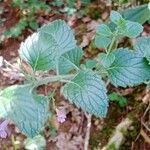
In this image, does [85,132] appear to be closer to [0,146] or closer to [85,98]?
[0,146]

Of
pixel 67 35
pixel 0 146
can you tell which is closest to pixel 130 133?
pixel 0 146

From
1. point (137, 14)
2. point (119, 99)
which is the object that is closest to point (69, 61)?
point (137, 14)

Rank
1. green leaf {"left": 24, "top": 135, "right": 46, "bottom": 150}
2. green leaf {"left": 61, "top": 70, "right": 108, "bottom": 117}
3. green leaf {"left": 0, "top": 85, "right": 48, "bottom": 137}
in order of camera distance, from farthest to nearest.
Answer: green leaf {"left": 24, "top": 135, "right": 46, "bottom": 150}
green leaf {"left": 61, "top": 70, "right": 108, "bottom": 117}
green leaf {"left": 0, "top": 85, "right": 48, "bottom": 137}

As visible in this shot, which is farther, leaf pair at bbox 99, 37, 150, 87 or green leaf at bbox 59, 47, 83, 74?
green leaf at bbox 59, 47, 83, 74

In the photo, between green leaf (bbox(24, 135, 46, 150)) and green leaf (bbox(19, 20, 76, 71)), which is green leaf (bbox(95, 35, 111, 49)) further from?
green leaf (bbox(24, 135, 46, 150))

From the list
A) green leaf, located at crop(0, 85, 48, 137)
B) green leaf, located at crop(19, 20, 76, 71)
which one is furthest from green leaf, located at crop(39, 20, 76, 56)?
green leaf, located at crop(0, 85, 48, 137)
